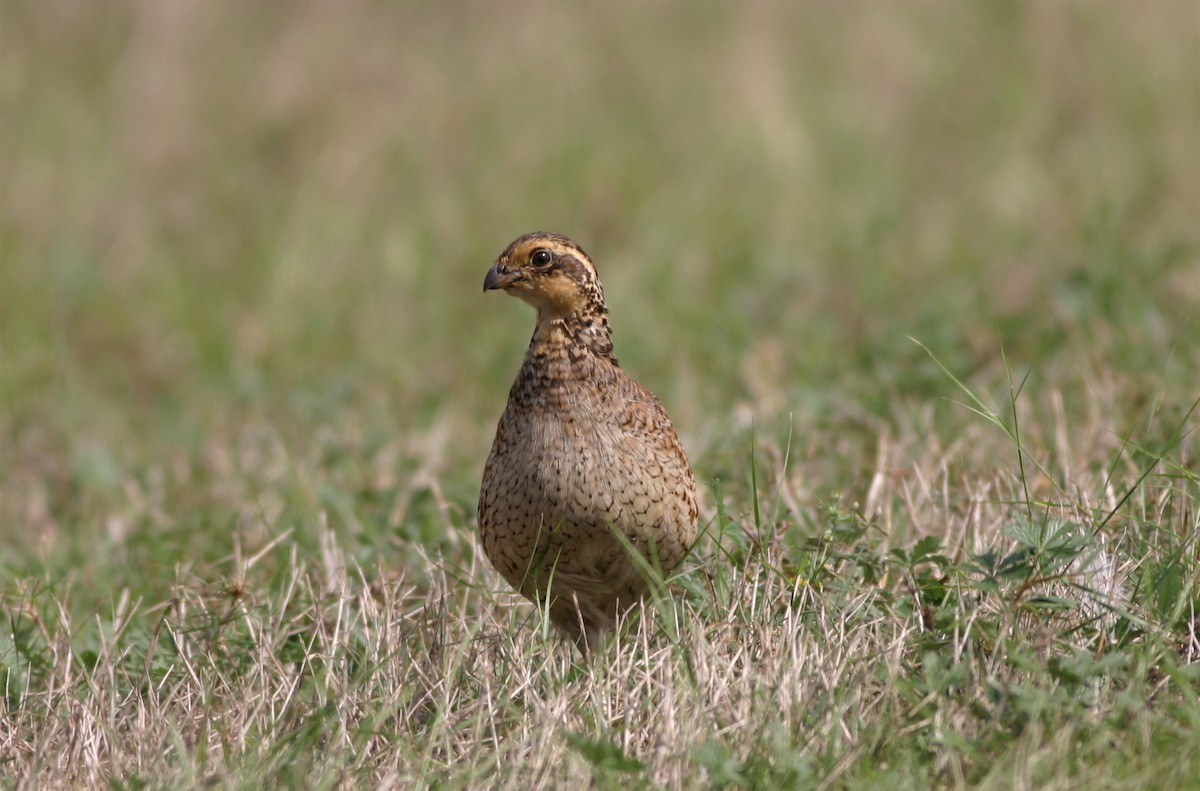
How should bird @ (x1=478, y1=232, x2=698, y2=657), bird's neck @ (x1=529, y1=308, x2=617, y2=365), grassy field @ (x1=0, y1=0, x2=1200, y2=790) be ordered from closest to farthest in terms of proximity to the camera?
grassy field @ (x1=0, y1=0, x2=1200, y2=790) < bird @ (x1=478, y1=232, x2=698, y2=657) < bird's neck @ (x1=529, y1=308, x2=617, y2=365)

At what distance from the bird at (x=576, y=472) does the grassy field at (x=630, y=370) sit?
0.50ft

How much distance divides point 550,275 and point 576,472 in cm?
68

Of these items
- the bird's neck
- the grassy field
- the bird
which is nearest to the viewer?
the grassy field

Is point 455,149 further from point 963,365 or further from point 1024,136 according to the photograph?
point 963,365

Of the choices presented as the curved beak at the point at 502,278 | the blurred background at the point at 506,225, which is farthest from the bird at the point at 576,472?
the blurred background at the point at 506,225

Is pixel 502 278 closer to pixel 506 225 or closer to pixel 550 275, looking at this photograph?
pixel 550 275

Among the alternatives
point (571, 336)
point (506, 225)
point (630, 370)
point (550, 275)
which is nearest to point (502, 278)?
point (550, 275)

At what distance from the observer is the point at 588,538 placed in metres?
4.70

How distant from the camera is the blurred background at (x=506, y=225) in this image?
25.0 ft

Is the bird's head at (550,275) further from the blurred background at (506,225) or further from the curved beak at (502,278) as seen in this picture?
the blurred background at (506,225)

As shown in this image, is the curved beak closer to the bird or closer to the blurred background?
the bird

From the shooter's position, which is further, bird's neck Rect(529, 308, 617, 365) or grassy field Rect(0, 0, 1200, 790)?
bird's neck Rect(529, 308, 617, 365)

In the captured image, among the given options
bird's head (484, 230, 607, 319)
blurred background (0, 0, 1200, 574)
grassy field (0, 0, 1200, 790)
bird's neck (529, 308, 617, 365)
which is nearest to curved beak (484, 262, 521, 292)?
bird's head (484, 230, 607, 319)

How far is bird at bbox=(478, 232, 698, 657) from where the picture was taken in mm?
4684
